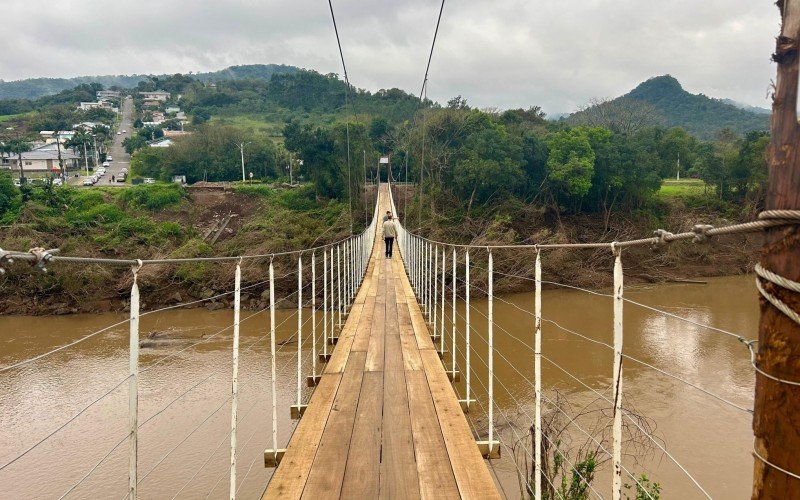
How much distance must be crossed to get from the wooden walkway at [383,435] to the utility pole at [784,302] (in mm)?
1151

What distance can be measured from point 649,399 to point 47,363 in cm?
1069

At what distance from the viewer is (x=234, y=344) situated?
2078mm

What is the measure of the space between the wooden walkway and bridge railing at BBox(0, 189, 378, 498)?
188 millimetres

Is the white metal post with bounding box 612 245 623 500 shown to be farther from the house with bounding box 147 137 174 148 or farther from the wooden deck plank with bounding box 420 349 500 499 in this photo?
the house with bounding box 147 137 174 148

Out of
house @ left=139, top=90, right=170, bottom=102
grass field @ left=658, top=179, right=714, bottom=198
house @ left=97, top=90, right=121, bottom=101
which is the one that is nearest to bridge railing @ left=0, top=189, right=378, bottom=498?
grass field @ left=658, top=179, right=714, bottom=198

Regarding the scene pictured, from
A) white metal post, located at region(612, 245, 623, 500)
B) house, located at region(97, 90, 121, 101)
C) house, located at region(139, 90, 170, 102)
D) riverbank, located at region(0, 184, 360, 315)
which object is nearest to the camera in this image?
white metal post, located at region(612, 245, 623, 500)

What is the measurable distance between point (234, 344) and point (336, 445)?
622mm

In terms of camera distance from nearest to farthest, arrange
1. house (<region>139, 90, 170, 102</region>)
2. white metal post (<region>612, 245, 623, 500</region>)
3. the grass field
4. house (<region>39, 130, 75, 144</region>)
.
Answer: white metal post (<region>612, 245, 623, 500</region>)
the grass field
house (<region>39, 130, 75, 144</region>)
house (<region>139, 90, 170, 102</region>)

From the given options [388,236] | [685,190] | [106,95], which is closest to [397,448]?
[388,236]

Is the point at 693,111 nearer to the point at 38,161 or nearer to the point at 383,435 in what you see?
the point at 38,161

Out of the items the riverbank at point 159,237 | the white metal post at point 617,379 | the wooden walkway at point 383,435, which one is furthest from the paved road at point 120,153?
the white metal post at point 617,379

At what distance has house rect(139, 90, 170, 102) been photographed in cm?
7614

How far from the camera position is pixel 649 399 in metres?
7.64

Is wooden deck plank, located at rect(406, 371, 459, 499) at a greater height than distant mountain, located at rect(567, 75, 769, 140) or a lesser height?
lesser
